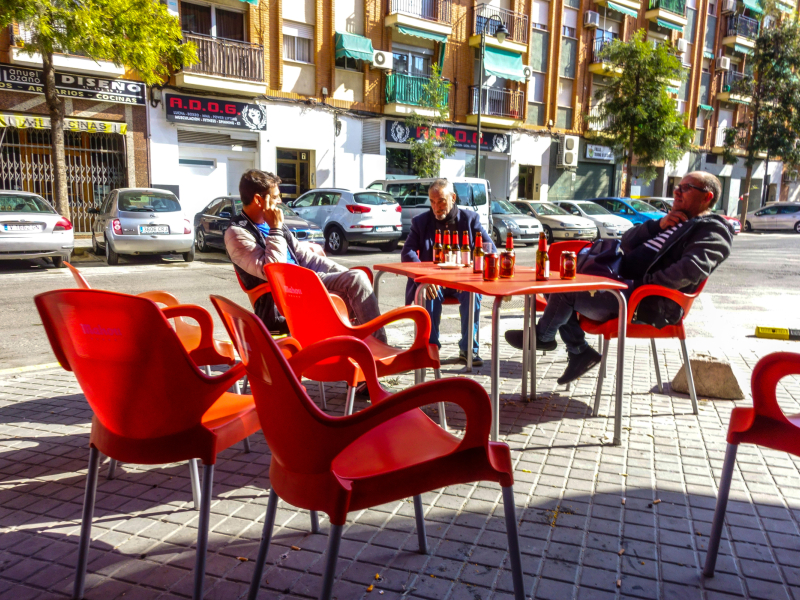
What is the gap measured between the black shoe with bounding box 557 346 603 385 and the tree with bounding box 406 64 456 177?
18530 mm

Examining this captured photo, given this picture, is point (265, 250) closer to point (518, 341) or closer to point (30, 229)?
point (518, 341)

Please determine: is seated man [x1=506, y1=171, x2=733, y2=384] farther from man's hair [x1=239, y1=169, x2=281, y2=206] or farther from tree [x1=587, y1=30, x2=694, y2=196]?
tree [x1=587, y1=30, x2=694, y2=196]

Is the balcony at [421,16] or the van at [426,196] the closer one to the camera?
the van at [426,196]

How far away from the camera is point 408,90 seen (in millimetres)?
23250

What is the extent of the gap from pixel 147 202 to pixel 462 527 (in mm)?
11849

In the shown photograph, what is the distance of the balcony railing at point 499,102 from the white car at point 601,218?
6.76 metres

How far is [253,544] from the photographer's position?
2555 millimetres

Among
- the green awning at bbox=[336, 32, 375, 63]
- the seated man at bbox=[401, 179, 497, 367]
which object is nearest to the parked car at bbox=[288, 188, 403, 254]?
the green awning at bbox=[336, 32, 375, 63]

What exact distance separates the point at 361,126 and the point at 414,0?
5.22m

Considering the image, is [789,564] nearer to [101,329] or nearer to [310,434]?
[310,434]

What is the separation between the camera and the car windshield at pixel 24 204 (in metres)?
11.2

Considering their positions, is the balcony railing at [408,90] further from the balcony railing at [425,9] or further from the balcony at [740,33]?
the balcony at [740,33]

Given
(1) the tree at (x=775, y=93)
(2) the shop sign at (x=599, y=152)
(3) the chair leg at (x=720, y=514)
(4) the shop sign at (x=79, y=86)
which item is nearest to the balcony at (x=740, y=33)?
(1) the tree at (x=775, y=93)

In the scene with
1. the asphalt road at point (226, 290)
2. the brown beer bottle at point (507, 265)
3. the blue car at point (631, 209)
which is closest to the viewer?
the brown beer bottle at point (507, 265)
